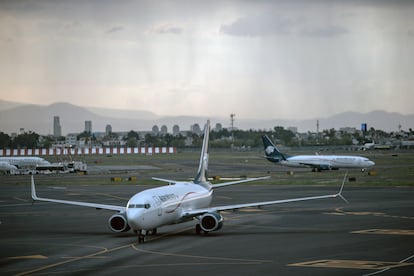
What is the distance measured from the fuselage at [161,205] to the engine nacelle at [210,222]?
1933mm

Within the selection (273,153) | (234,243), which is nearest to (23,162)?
(273,153)

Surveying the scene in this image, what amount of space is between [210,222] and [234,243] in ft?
14.9

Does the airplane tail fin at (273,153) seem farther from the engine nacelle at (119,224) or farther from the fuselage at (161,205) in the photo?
the engine nacelle at (119,224)

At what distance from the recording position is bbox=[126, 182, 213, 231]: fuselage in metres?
45.7

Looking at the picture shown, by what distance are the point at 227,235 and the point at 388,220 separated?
51.3ft

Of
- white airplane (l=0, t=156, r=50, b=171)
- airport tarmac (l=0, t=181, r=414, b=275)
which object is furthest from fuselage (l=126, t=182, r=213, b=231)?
white airplane (l=0, t=156, r=50, b=171)

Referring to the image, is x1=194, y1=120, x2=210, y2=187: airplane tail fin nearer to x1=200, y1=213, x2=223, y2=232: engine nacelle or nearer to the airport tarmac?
the airport tarmac

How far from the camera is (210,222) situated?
165 ft

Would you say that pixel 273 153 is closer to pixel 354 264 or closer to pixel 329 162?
pixel 329 162

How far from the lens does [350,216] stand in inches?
2457

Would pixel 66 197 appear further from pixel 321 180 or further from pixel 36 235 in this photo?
pixel 321 180

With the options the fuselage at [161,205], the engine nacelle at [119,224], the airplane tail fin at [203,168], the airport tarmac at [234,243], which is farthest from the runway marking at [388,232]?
the engine nacelle at [119,224]

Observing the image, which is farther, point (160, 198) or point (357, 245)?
point (160, 198)

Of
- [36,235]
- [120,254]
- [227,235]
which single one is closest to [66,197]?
[36,235]
